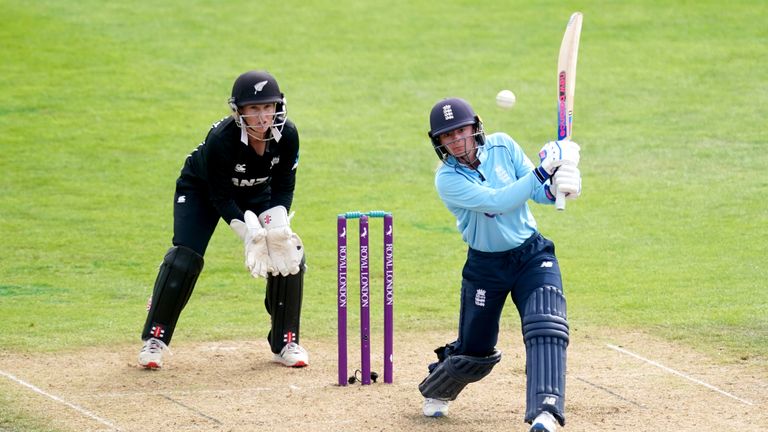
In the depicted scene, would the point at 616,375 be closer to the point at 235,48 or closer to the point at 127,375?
the point at 127,375

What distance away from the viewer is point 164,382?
8.32 meters

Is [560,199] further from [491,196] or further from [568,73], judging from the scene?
[568,73]

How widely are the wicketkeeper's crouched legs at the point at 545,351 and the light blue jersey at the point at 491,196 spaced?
1.35 feet

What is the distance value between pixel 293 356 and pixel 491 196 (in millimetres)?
2427

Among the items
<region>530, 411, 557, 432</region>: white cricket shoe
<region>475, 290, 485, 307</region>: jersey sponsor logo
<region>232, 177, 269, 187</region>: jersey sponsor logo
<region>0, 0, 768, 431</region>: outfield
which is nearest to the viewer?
<region>530, 411, 557, 432</region>: white cricket shoe

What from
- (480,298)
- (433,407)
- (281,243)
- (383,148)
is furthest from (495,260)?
(383,148)

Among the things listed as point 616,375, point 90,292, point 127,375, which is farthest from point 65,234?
point 616,375

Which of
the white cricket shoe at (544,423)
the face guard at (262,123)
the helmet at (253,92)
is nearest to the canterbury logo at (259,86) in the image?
the helmet at (253,92)

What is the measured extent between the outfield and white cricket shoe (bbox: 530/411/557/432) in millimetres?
2395

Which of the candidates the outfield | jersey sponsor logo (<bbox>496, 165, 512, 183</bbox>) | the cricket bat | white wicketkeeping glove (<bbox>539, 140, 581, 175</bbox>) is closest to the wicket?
jersey sponsor logo (<bbox>496, 165, 512, 183</bbox>)

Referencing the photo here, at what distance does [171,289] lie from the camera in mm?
8586

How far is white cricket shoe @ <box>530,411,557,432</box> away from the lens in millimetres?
6516

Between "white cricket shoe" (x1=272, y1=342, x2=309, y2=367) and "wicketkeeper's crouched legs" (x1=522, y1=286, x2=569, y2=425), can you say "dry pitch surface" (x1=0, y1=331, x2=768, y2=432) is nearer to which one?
"white cricket shoe" (x1=272, y1=342, x2=309, y2=367)

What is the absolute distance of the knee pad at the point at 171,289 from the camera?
8.58m
